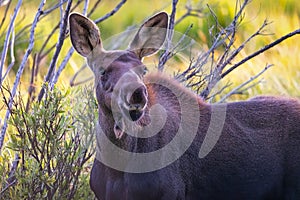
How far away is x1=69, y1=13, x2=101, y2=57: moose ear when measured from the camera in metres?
5.33

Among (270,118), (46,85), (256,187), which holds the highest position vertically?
(46,85)

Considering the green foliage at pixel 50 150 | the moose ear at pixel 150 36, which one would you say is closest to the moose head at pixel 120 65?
the moose ear at pixel 150 36

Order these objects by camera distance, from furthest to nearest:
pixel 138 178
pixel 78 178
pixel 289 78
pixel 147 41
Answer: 1. pixel 289 78
2. pixel 78 178
3. pixel 147 41
4. pixel 138 178

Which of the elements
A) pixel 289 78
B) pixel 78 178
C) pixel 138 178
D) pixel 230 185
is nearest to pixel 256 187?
pixel 230 185

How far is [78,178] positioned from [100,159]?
0.78 metres

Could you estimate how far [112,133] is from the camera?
5207mm

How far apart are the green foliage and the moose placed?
16.2 inches

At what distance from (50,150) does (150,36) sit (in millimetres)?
1082

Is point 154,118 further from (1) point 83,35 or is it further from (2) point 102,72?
(1) point 83,35

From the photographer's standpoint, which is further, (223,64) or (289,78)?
(289,78)

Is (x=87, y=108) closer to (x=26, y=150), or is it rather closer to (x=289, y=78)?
(x=26, y=150)

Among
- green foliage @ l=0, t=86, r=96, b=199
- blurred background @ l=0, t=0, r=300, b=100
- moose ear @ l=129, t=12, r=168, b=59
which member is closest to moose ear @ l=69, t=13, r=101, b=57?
moose ear @ l=129, t=12, r=168, b=59

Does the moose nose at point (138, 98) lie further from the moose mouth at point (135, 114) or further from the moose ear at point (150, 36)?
the moose ear at point (150, 36)

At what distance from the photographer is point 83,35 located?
17.6ft
